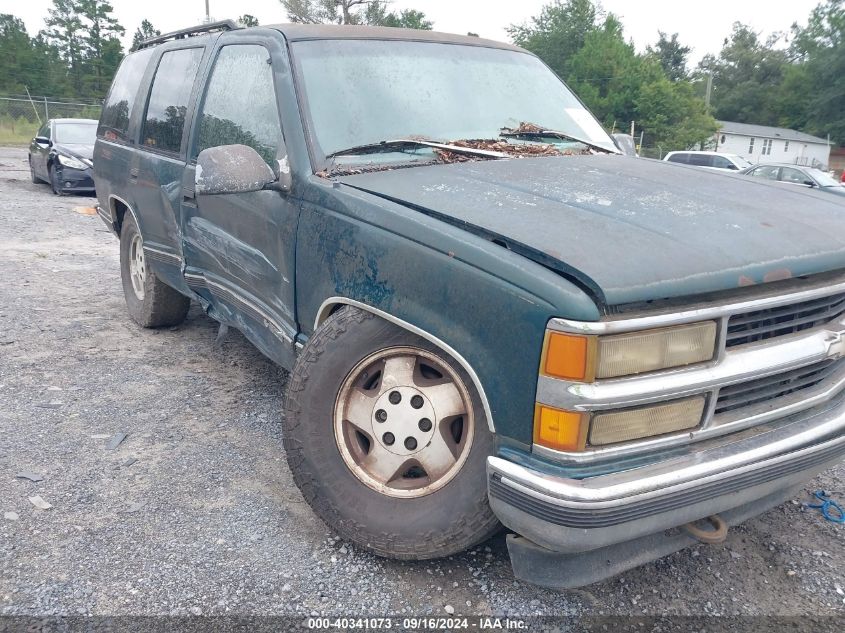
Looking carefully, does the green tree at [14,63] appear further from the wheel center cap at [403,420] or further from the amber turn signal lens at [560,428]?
the amber turn signal lens at [560,428]

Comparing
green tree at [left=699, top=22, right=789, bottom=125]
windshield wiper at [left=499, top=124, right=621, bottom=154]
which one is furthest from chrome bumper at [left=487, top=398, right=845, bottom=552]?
green tree at [left=699, top=22, right=789, bottom=125]

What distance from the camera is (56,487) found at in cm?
298

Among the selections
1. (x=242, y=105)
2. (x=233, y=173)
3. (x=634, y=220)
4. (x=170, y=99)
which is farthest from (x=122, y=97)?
(x=634, y=220)

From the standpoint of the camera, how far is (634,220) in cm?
224

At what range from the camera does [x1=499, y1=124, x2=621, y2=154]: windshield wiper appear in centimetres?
330

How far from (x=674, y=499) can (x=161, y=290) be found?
3904mm

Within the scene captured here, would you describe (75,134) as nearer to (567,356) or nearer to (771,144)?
(567,356)

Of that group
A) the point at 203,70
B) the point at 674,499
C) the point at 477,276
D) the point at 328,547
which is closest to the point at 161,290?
the point at 203,70

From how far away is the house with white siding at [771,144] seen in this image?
2120 inches

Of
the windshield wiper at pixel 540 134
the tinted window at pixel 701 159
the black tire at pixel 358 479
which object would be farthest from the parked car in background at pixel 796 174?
the black tire at pixel 358 479

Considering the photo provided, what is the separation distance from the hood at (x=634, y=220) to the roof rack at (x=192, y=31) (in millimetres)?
1706

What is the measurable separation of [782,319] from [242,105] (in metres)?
2.53

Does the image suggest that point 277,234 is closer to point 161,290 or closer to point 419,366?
point 419,366

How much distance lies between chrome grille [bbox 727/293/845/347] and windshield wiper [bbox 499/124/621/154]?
1517 mm
